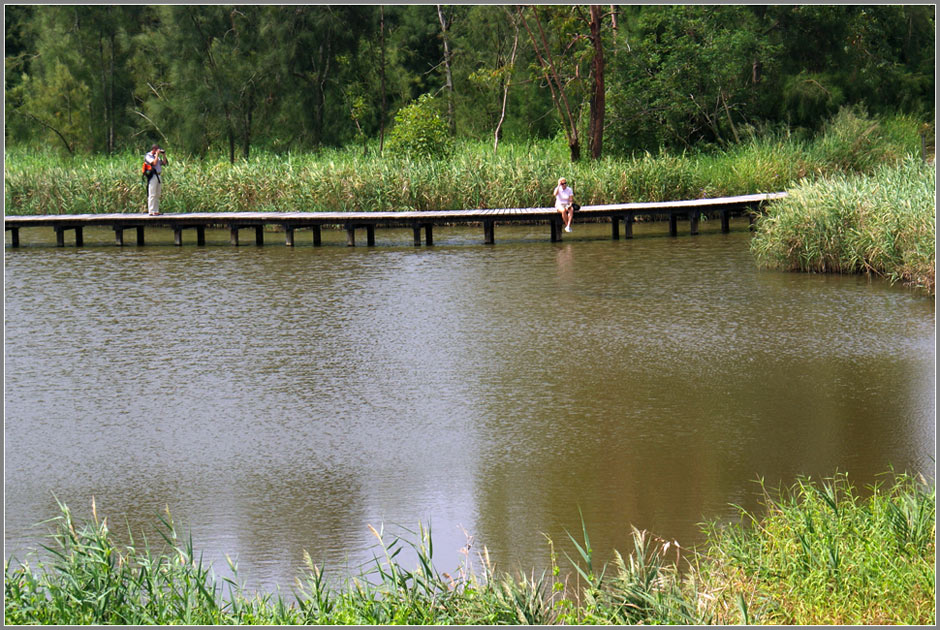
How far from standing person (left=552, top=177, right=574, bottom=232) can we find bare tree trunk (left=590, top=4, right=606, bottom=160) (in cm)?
651

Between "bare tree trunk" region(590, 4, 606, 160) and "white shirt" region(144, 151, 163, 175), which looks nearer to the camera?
"white shirt" region(144, 151, 163, 175)

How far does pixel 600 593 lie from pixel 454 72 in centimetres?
3312

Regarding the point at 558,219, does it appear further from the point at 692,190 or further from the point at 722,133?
the point at 722,133

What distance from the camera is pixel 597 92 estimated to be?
27.1 m

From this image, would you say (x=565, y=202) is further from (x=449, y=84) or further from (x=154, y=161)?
(x=449, y=84)

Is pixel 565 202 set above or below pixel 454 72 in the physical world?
below

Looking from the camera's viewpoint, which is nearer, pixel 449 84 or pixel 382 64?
pixel 382 64

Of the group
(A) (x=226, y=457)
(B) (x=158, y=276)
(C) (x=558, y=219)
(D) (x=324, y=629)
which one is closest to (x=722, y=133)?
(C) (x=558, y=219)

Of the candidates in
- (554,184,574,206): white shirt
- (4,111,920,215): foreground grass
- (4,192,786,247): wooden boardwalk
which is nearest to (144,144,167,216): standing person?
(4,192,786,247): wooden boardwalk

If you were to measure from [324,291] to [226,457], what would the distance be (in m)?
7.61

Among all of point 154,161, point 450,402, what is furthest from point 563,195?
point 450,402

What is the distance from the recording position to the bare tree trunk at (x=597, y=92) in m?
26.5

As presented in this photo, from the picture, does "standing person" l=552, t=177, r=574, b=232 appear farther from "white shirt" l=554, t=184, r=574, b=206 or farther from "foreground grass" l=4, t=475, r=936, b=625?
"foreground grass" l=4, t=475, r=936, b=625

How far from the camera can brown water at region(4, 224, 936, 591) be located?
6898mm
